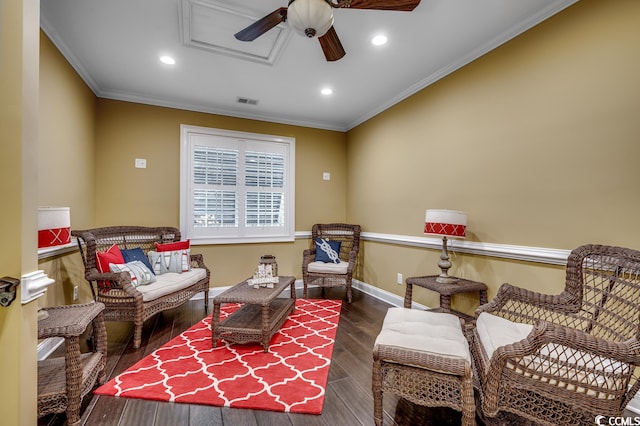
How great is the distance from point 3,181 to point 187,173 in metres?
2.93

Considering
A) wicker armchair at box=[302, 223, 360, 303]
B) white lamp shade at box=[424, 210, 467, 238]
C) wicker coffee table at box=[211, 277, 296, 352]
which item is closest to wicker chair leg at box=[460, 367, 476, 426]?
white lamp shade at box=[424, 210, 467, 238]

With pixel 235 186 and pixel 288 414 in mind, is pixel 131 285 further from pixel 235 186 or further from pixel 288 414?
pixel 235 186

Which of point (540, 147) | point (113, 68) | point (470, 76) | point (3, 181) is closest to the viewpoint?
point (3, 181)

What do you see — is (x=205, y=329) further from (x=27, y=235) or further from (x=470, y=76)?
(x=470, y=76)

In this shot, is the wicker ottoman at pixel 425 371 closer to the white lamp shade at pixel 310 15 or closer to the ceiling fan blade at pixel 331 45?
the white lamp shade at pixel 310 15

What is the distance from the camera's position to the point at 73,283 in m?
2.99

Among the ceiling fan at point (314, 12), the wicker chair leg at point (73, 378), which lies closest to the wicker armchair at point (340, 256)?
the wicker chair leg at point (73, 378)

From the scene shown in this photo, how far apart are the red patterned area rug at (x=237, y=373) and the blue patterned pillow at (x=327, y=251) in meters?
1.30

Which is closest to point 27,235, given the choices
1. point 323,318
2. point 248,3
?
point 248,3

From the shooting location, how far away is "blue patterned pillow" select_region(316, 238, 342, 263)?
4148mm

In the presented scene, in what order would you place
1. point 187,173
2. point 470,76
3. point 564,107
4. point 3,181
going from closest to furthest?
point 3,181 < point 564,107 < point 470,76 < point 187,173

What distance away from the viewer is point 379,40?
257 centimetres

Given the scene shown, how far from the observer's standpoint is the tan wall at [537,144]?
73.0 inches

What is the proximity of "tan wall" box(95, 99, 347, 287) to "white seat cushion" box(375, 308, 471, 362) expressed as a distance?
111 inches
